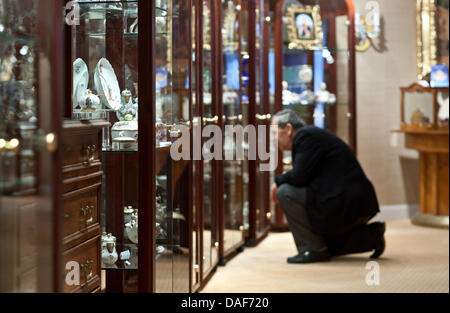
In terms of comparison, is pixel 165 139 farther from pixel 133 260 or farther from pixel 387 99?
pixel 387 99

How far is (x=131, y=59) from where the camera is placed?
2.69 meters

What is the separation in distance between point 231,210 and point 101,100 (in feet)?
7.64

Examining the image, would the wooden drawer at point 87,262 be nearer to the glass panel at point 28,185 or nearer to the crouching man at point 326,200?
the glass panel at point 28,185

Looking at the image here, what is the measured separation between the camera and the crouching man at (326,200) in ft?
15.5

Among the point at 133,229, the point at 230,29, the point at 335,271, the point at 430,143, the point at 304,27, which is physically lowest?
the point at 335,271

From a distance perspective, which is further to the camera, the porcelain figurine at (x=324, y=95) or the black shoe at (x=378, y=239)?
the porcelain figurine at (x=324, y=95)

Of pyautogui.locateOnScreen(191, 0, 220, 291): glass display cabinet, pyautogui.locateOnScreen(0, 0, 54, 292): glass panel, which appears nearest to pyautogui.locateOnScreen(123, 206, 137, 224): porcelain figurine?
pyautogui.locateOnScreen(191, 0, 220, 291): glass display cabinet

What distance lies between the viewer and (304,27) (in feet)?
19.5

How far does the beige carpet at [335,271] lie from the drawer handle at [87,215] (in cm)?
156

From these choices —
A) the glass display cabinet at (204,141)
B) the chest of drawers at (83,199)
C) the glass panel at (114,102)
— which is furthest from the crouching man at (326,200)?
the chest of drawers at (83,199)

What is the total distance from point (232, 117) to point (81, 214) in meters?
2.59

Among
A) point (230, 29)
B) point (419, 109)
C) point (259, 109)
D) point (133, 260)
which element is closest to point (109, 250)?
point (133, 260)
